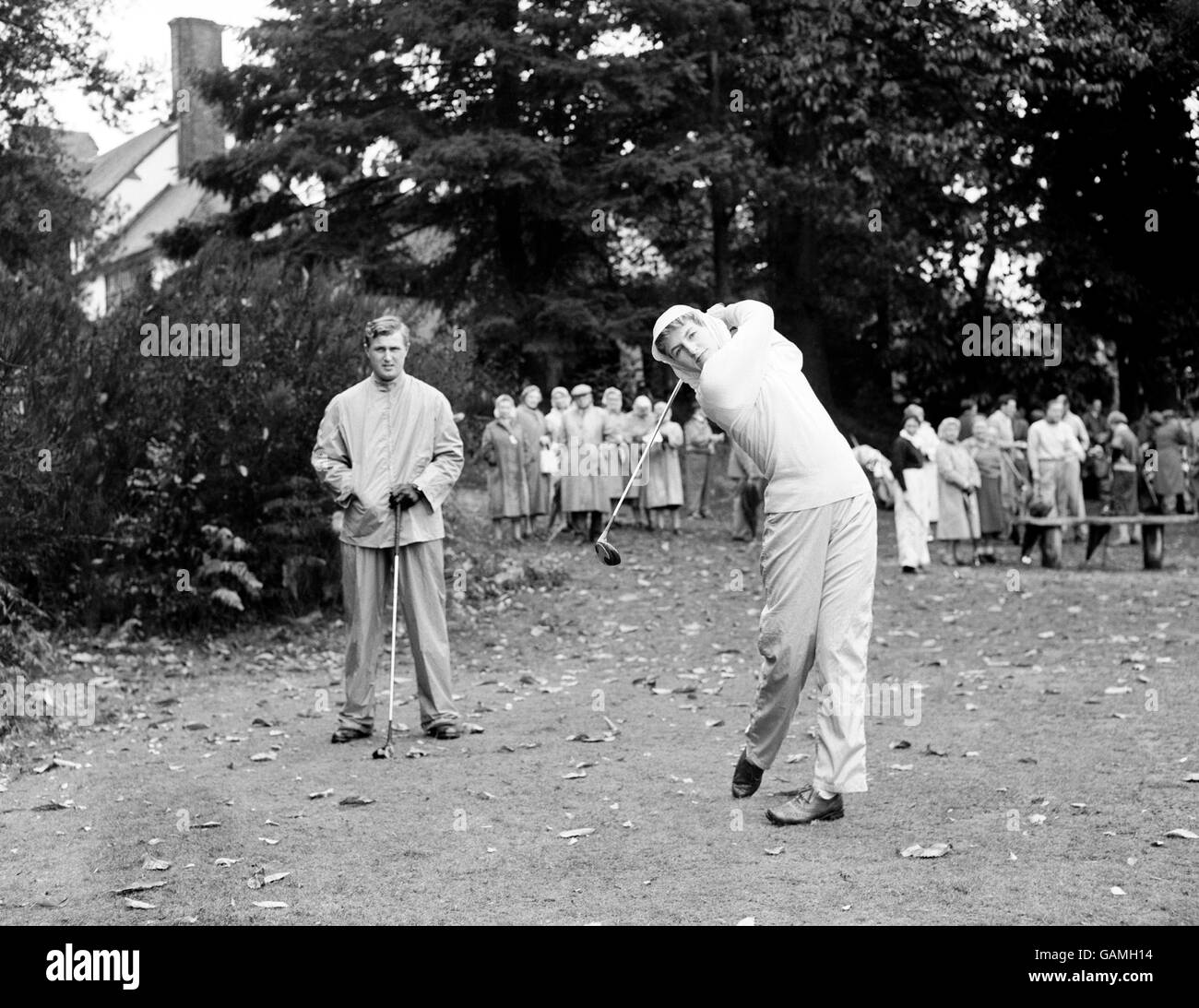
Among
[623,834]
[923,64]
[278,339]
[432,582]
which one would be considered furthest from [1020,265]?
[623,834]

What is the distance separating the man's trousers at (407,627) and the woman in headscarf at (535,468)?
1117 centimetres

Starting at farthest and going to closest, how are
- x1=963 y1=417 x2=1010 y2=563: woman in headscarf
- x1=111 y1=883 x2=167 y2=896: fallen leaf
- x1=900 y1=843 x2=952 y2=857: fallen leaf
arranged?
x1=963 y1=417 x2=1010 y2=563: woman in headscarf → x1=900 y1=843 x2=952 y2=857: fallen leaf → x1=111 y1=883 x2=167 y2=896: fallen leaf

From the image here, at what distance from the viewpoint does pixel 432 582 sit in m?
9.66

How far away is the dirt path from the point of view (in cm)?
585

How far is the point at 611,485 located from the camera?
68.3ft

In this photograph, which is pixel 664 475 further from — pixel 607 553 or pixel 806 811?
pixel 806 811

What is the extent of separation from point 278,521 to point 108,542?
1418 millimetres

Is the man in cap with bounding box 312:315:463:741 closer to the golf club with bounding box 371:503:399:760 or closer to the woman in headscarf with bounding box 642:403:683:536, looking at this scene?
the golf club with bounding box 371:503:399:760

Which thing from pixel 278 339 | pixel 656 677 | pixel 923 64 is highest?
pixel 923 64

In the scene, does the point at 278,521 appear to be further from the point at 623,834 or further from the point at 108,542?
the point at 623,834

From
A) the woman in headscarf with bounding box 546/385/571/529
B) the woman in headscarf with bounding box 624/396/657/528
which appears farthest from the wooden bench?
the woman in headscarf with bounding box 546/385/571/529

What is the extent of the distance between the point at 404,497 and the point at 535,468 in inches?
456

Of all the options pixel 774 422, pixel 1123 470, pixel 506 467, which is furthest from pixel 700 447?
pixel 774 422

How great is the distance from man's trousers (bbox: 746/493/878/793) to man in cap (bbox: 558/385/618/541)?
13.6m
